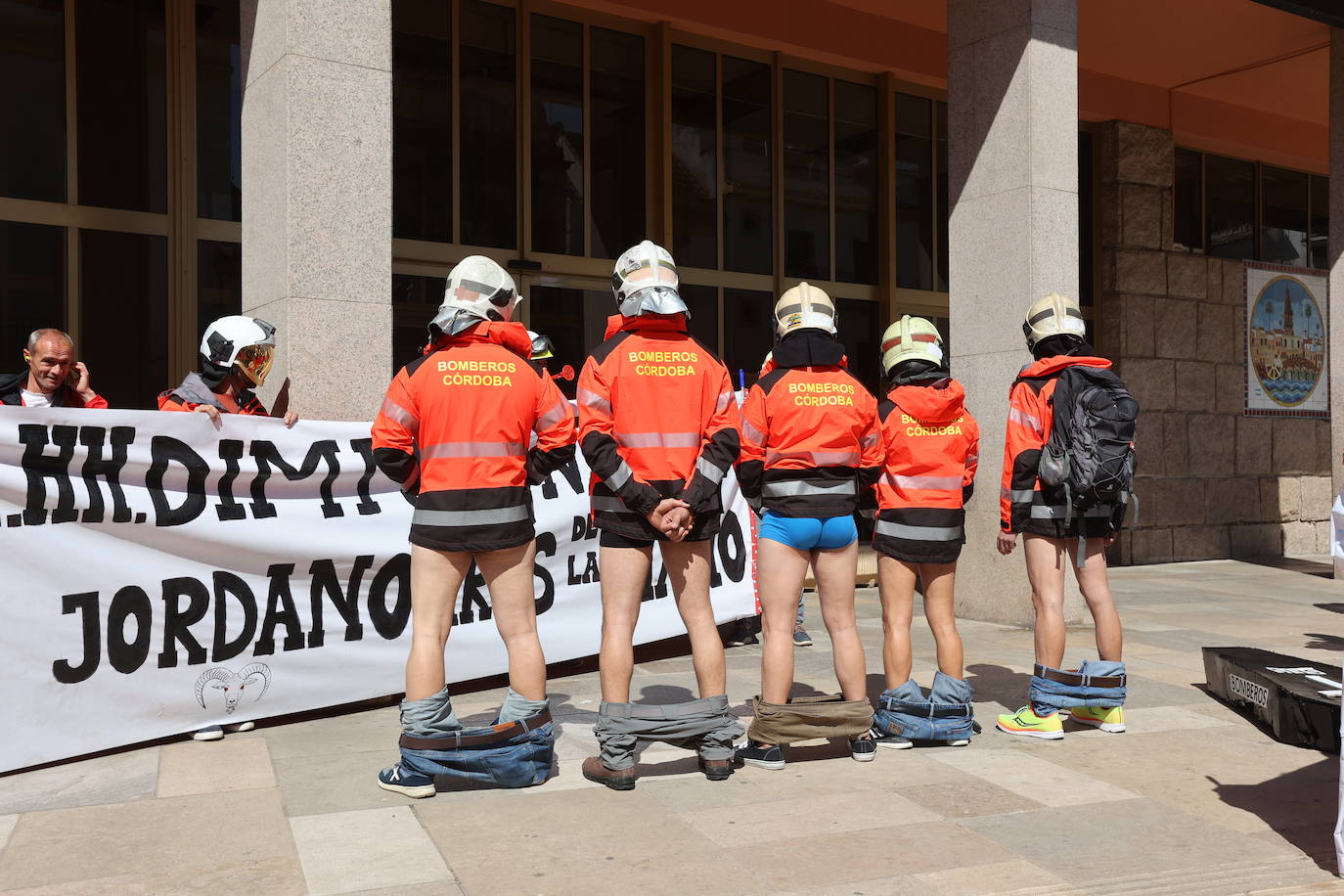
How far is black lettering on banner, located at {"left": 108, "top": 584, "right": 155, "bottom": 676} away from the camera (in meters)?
Answer: 5.28

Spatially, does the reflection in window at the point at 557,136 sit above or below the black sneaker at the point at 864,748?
above

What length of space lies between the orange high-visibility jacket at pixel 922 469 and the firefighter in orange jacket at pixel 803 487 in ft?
0.94

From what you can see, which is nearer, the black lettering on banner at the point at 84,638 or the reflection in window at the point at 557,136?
the black lettering on banner at the point at 84,638

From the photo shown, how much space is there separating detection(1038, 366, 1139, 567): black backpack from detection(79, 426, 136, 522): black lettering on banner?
172 inches

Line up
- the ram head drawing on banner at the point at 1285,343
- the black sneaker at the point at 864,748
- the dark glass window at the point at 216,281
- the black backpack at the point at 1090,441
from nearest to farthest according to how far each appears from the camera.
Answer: the black sneaker at the point at 864,748 < the black backpack at the point at 1090,441 < the dark glass window at the point at 216,281 < the ram head drawing on banner at the point at 1285,343

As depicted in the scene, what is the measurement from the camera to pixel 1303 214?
58.4 ft

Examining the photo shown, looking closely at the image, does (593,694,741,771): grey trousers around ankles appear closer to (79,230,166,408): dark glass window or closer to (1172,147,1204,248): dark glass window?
(79,230,166,408): dark glass window

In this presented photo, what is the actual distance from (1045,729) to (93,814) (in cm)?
419

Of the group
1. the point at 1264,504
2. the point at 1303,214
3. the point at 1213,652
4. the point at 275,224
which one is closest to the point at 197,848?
the point at 275,224

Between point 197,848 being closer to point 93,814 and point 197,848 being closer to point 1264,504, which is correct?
point 93,814

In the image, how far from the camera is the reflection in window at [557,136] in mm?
11906

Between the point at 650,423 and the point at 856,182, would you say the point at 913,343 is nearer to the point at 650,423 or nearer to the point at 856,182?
the point at 650,423

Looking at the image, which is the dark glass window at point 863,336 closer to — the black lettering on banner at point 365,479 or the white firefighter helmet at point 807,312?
the black lettering on banner at point 365,479

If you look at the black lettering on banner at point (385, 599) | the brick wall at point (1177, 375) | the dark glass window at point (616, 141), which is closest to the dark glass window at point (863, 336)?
the dark glass window at point (616, 141)
